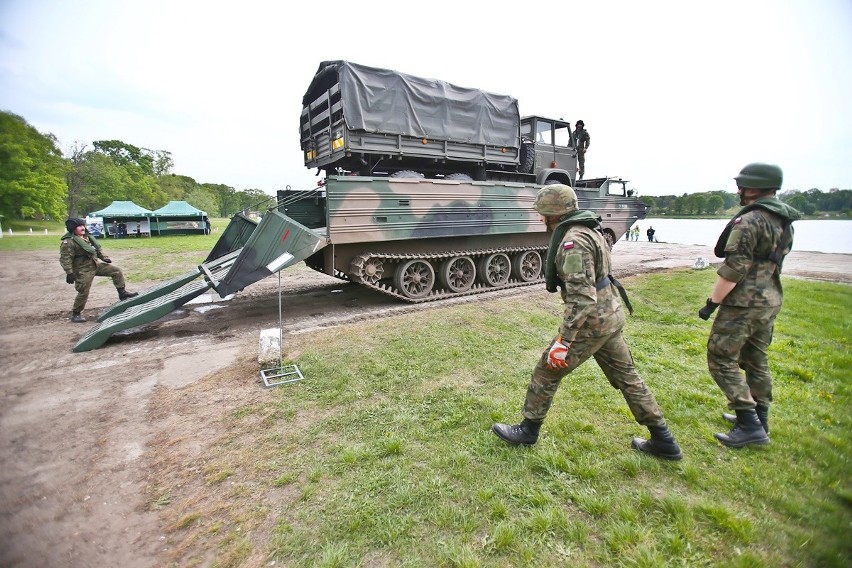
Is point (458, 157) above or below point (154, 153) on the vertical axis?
below

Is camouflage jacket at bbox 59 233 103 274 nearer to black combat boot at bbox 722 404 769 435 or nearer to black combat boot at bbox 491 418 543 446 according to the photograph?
black combat boot at bbox 491 418 543 446

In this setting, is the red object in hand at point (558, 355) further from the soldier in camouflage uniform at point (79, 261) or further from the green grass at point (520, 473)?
the soldier in camouflage uniform at point (79, 261)

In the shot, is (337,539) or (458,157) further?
(458,157)

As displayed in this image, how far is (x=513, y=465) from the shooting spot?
2.62m

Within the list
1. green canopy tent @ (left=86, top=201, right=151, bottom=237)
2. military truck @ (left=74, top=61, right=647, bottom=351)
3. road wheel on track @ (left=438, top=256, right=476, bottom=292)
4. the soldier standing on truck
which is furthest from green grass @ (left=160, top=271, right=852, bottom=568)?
green canopy tent @ (left=86, top=201, right=151, bottom=237)

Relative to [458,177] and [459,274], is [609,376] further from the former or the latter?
[458,177]

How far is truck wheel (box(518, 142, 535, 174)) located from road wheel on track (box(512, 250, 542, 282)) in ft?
6.84

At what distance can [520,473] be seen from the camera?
8.38 feet

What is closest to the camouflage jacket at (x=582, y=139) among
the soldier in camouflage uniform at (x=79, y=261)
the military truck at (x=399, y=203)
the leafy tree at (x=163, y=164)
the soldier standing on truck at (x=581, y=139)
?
the soldier standing on truck at (x=581, y=139)

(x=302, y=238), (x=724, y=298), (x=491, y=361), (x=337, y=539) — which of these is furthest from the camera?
(x=302, y=238)

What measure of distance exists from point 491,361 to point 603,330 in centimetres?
206

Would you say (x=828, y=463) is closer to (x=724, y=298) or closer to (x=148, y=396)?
(x=724, y=298)

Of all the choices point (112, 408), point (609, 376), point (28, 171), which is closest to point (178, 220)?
point (112, 408)

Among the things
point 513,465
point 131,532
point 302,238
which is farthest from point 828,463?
point 302,238
